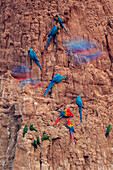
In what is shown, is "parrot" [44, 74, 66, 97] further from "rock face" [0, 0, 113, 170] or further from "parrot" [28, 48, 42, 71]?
"parrot" [28, 48, 42, 71]

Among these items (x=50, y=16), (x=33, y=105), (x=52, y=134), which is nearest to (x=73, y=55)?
(x=50, y=16)

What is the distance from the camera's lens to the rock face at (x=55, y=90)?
5.55 m

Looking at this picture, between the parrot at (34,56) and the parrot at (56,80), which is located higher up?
the parrot at (34,56)

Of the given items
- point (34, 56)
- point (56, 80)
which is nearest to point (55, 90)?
point (56, 80)

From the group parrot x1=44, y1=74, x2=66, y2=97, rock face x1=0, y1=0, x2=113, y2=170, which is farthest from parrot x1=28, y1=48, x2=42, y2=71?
parrot x1=44, y1=74, x2=66, y2=97

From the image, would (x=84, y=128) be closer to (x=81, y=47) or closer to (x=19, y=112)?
(x=19, y=112)

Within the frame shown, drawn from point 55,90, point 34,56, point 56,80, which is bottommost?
point 55,90

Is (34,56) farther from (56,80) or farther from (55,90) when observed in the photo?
(55,90)

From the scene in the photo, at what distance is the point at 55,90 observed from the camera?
6.01 m

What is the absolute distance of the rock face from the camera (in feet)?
18.2

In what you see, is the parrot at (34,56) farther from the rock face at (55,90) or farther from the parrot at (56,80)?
the parrot at (56,80)

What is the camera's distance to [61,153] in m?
5.57

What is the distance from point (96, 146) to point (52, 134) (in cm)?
101

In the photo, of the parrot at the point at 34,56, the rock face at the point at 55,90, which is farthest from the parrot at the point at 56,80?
the parrot at the point at 34,56
